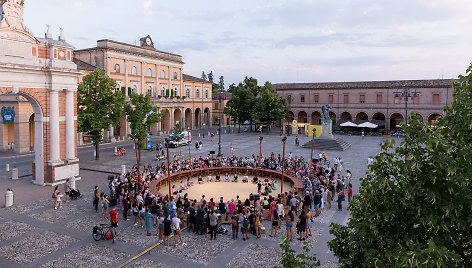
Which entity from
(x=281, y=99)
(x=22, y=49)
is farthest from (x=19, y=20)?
(x=281, y=99)

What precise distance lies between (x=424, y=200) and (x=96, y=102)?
107 ft

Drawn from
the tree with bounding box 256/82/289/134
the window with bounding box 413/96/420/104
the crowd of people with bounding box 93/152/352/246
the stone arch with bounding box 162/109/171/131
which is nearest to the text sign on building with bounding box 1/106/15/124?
the crowd of people with bounding box 93/152/352/246

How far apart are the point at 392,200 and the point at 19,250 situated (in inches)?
555

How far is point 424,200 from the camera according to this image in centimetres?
540

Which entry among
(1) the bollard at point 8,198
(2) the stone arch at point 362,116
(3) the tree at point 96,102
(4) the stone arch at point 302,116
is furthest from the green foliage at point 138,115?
(2) the stone arch at point 362,116

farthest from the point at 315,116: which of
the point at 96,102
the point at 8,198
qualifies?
the point at 8,198

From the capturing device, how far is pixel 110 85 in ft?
109

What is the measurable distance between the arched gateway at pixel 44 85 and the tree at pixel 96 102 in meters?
6.59

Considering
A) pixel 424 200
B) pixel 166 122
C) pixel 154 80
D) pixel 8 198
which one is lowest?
pixel 8 198

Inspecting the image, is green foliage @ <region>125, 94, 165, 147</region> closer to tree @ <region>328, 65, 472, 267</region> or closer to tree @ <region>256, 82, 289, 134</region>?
tree @ <region>256, 82, 289, 134</region>

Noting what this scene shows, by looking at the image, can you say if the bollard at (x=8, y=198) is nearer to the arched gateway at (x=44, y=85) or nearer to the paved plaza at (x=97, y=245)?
the paved plaza at (x=97, y=245)

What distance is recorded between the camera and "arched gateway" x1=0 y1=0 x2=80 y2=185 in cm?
2112

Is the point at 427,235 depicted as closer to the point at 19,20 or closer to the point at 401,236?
the point at 401,236

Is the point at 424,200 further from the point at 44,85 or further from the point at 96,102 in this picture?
the point at 96,102
